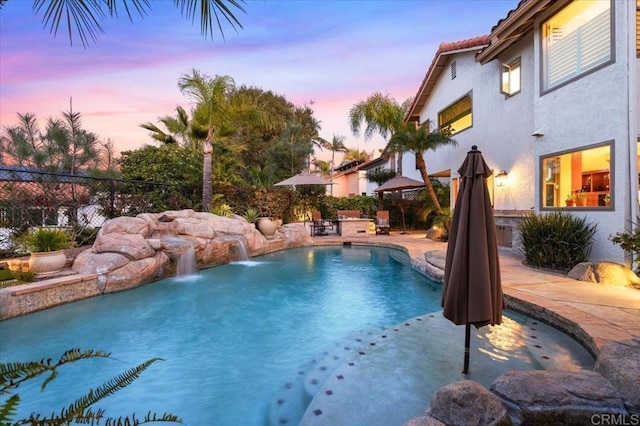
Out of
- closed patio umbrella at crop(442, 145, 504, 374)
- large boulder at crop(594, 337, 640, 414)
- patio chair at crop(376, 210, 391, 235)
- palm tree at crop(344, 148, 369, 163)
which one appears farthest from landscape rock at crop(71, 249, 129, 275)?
palm tree at crop(344, 148, 369, 163)

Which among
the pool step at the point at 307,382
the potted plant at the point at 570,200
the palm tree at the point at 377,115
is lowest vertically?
the pool step at the point at 307,382

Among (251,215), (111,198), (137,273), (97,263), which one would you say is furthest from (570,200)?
(111,198)

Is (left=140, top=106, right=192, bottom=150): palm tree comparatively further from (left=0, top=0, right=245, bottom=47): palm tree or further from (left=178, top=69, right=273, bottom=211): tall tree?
(left=0, top=0, right=245, bottom=47): palm tree

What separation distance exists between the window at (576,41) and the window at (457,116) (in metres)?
4.56

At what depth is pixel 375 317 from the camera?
606 centimetres

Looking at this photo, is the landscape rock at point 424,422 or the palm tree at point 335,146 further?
the palm tree at point 335,146

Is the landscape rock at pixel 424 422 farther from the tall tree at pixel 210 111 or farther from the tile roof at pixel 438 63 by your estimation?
the tile roof at pixel 438 63

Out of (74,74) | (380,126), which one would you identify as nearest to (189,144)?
(74,74)

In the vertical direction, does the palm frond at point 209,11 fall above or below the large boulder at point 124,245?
above

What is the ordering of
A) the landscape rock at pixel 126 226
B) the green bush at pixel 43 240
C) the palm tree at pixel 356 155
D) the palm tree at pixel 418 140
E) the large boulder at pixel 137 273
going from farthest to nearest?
1. the palm tree at pixel 356 155
2. the palm tree at pixel 418 140
3. the landscape rock at pixel 126 226
4. the large boulder at pixel 137 273
5. the green bush at pixel 43 240

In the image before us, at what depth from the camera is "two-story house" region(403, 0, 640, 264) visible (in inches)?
254

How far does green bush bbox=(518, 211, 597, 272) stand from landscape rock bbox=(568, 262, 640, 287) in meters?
0.77

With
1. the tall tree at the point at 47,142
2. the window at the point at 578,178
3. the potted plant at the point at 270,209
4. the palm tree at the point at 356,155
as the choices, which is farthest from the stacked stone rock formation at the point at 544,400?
the palm tree at the point at 356,155

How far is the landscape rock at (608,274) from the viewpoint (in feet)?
19.7
